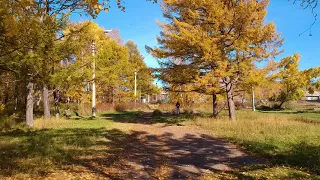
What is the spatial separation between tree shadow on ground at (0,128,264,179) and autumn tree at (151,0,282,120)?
5.26m

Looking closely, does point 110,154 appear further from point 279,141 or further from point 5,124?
point 5,124

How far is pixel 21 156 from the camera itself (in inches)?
301

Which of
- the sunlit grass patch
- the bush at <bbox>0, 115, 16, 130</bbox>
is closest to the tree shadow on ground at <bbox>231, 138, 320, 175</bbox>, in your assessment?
the sunlit grass patch

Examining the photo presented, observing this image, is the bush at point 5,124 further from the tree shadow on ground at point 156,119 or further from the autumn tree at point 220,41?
the autumn tree at point 220,41

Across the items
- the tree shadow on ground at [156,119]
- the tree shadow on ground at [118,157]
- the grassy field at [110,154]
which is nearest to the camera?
the grassy field at [110,154]

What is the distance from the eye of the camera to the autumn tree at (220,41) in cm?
1466

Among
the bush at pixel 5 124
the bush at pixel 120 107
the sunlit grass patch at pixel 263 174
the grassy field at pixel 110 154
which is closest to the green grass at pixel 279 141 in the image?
the grassy field at pixel 110 154

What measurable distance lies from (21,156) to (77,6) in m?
9.19

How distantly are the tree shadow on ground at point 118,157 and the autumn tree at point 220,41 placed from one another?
17.3ft

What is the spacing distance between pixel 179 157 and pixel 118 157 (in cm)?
176

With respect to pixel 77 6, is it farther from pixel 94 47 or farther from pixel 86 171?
pixel 86 171

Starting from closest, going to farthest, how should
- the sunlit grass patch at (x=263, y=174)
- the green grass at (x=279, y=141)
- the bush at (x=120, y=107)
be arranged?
the sunlit grass patch at (x=263, y=174) → the green grass at (x=279, y=141) → the bush at (x=120, y=107)

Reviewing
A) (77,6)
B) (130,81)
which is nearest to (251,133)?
(77,6)

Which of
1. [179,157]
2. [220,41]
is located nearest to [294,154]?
[179,157]
